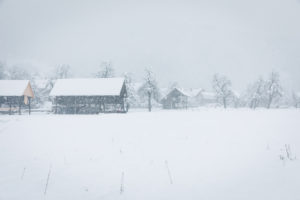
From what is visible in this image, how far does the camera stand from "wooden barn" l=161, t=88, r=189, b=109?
56281mm

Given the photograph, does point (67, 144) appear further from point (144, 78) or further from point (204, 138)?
point (144, 78)

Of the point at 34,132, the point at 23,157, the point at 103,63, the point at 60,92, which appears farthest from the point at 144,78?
the point at 23,157

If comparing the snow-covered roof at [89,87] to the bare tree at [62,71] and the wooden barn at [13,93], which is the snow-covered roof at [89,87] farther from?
the bare tree at [62,71]

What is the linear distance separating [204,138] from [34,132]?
1261 cm

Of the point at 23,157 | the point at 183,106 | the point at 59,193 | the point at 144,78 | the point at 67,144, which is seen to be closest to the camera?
the point at 59,193

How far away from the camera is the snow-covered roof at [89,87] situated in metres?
32.3

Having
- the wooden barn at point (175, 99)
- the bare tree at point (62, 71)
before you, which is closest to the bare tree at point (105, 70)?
the bare tree at point (62, 71)

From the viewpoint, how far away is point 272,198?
4641 mm

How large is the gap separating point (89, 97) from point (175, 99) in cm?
3136

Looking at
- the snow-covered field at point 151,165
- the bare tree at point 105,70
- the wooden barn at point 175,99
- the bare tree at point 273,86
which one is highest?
the bare tree at point 105,70

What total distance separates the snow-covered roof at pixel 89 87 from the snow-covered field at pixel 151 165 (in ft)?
66.7

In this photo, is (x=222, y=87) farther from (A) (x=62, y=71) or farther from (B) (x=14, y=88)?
(B) (x=14, y=88)

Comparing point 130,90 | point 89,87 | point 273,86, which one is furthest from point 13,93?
point 273,86

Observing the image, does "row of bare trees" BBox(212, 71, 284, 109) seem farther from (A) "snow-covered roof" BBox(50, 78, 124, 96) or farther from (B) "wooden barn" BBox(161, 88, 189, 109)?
(A) "snow-covered roof" BBox(50, 78, 124, 96)
